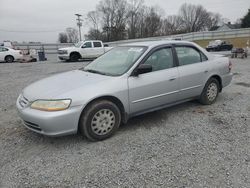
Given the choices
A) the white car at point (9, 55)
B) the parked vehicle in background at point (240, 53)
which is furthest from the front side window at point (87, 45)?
the parked vehicle in background at point (240, 53)

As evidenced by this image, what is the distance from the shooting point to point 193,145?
3.04 metres

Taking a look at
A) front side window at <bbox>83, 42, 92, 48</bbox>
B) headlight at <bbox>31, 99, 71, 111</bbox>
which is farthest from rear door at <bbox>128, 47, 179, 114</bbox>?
front side window at <bbox>83, 42, 92, 48</bbox>

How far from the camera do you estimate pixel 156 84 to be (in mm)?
3627

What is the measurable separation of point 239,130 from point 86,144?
252 centimetres

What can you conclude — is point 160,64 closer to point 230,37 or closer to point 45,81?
point 45,81

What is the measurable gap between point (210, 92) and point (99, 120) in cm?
275

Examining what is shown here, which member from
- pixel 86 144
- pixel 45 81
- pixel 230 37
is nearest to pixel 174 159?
pixel 86 144

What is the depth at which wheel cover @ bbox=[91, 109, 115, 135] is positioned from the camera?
3.14 meters

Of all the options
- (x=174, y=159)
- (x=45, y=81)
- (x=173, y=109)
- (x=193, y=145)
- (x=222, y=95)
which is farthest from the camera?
(x=222, y=95)

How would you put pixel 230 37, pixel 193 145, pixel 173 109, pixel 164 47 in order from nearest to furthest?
1. pixel 193 145
2. pixel 164 47
3. pixel 173 109
4. pixel 230 37

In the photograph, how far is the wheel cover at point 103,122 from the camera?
3.14m

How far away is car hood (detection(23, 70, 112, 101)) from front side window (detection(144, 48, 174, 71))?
889 mm

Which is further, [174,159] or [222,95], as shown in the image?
[222,95]

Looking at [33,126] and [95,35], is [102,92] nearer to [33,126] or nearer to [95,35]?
[33,126]
